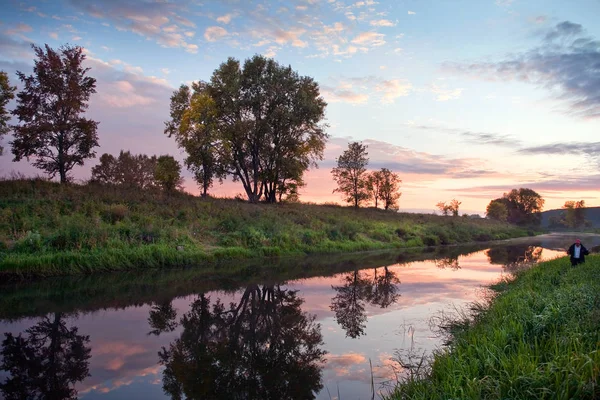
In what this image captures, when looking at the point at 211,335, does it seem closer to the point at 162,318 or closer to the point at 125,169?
the point at 162,318

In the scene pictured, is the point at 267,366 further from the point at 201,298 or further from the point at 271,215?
the point at 271,215

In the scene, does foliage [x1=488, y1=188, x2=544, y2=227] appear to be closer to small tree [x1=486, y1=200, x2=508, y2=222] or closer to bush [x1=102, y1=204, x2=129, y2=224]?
small tree [x1=486, y1=200, x2=508, y2=222]

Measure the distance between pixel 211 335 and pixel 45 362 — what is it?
293 cm

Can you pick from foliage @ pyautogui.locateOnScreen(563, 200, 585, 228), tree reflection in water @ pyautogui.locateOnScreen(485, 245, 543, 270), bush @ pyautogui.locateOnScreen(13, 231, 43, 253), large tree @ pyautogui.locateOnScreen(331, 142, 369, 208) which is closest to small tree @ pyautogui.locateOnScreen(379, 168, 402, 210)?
large tree @ pyautogui.locateOnScreen(331, 142, 369, 208)

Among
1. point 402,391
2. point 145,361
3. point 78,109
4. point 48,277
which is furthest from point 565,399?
point 78,109

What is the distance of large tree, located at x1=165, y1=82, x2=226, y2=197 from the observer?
33.8 meters

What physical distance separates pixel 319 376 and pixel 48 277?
11661 millimetres

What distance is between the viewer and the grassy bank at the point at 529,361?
360 centimetres

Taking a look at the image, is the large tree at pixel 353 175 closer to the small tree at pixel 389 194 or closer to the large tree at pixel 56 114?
the small tree at pixel 389 194

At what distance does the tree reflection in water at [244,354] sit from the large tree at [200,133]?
25.5 metres

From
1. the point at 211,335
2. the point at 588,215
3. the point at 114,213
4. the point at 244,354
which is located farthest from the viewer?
the point at 588,215

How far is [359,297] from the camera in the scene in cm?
1224

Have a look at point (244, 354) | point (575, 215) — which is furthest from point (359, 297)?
point (575, 215)

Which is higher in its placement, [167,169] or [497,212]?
[167,169]
